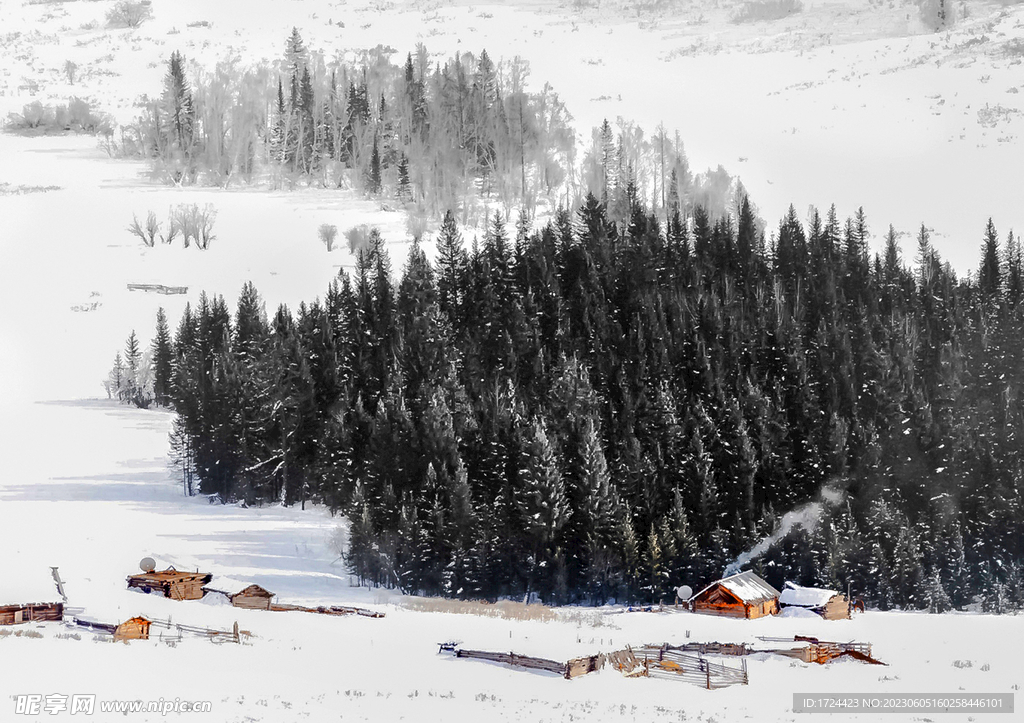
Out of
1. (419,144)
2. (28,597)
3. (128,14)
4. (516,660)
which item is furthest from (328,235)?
(128,14)

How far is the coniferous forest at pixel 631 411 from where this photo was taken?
6116cm

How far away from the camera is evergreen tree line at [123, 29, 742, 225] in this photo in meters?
123

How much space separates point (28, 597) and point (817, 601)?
38.1 meters

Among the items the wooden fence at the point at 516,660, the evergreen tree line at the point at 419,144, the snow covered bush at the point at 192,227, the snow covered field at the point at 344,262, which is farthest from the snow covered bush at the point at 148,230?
the wooden fence at the point at 516,660

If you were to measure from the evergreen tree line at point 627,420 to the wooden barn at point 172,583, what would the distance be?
1327 centimetres

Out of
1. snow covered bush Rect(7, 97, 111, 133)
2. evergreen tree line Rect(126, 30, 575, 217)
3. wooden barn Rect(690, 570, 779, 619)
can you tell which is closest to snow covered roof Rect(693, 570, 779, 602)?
wooden barn Rect(690, 570, 779, 619)

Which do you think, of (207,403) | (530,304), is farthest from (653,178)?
(207,403)

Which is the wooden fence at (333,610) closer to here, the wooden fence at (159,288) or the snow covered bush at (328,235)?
the wooden fence at (159,288)

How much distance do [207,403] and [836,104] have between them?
106m

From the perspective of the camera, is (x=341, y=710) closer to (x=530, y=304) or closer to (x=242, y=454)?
(x=242, y=454)

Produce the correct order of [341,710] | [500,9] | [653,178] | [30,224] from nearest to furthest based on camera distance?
[341,710], [30,224], [653,178], [500,9]

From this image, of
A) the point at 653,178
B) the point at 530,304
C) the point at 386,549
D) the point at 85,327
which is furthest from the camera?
the point at 653,178

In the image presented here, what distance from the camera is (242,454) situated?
76.6 m

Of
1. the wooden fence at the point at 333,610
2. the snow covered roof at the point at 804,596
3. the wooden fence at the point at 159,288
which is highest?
the wooden fence at the point at 159,288
